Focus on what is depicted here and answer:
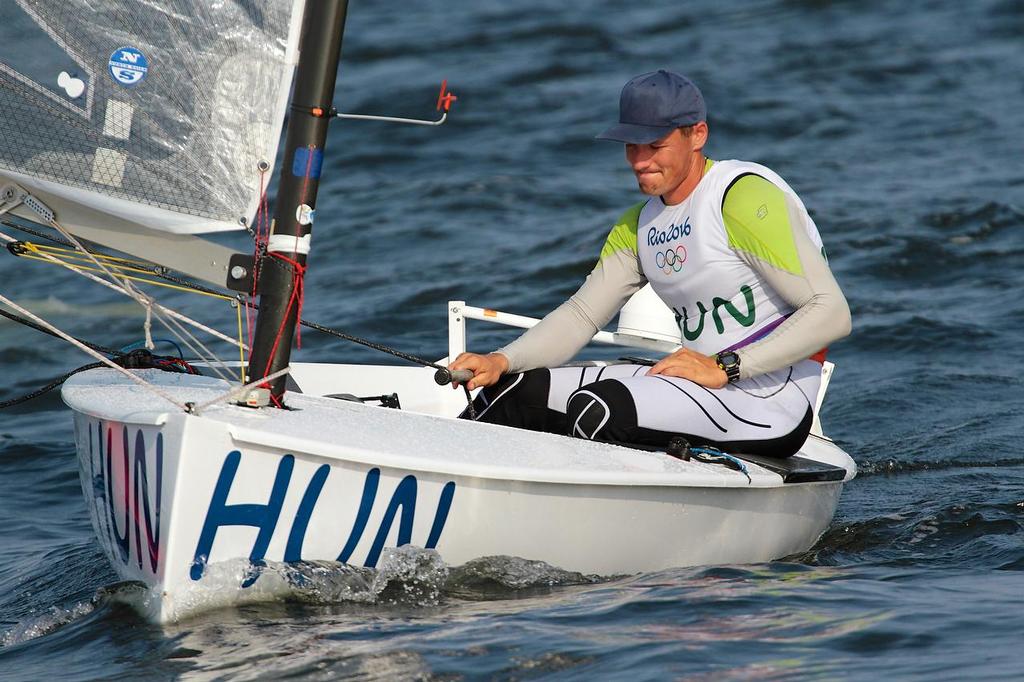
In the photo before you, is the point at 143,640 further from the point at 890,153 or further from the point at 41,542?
the point at 890,153

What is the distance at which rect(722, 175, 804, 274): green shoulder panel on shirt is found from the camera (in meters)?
3.30

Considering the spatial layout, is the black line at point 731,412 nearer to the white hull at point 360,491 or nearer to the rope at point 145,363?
the white hull at point 360,491

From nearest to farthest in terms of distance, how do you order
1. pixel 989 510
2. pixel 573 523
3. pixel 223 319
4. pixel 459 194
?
1. pixel 573 523
2. pixel 989 510
3. pixel 223 319
4. pixel 459 194

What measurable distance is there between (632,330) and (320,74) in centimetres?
152

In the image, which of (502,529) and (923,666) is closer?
(923,666)

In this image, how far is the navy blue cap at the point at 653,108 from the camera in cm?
331

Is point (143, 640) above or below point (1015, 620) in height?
below

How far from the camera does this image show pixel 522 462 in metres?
2.94

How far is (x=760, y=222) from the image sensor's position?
3.32 metres

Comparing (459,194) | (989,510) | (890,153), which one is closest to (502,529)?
(989,510)

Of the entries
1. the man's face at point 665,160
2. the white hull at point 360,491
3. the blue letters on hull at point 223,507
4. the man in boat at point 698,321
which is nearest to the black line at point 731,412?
the man in boat at point 698,321

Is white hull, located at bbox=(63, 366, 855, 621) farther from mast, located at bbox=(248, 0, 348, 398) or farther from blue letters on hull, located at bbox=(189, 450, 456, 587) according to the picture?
mast, located at bbox=(248, 0, 348, 398)

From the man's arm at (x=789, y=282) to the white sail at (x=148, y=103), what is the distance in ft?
3.88

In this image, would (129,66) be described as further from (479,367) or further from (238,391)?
(479,367)
